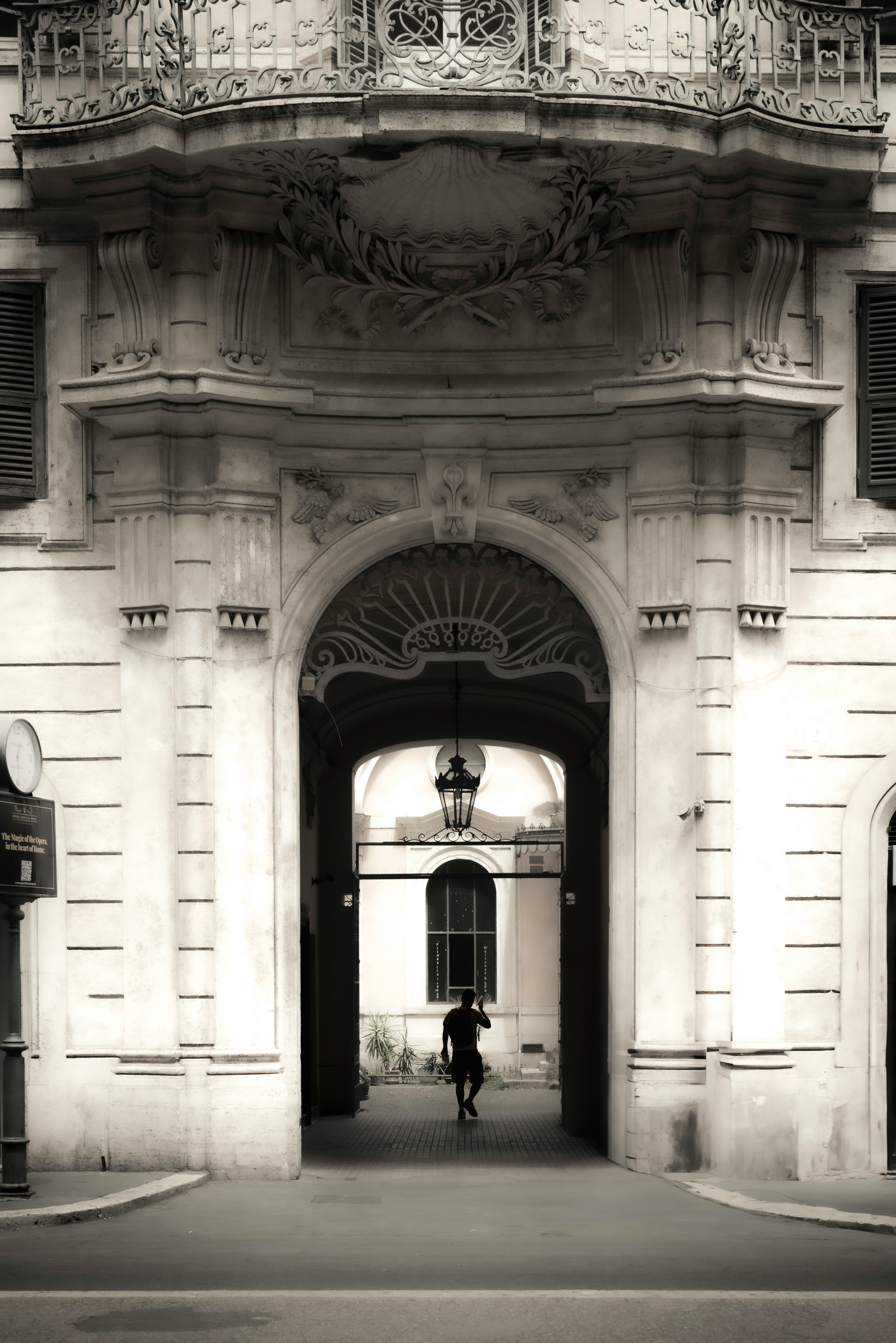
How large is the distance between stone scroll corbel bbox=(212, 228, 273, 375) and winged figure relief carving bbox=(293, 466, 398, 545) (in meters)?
0.98

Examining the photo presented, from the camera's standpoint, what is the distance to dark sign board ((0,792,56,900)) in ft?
40.0

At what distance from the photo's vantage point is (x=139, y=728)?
46.5ft

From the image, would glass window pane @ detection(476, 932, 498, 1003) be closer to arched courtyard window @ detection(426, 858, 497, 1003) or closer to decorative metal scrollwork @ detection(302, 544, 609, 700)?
arched courtyard window @ detection(426, 858, 497, 1003)

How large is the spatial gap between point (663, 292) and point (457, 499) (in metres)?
2.36

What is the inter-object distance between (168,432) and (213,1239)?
6.47 metres

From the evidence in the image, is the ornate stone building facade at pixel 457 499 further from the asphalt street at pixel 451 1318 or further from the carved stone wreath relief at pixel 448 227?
the asphalt street at pixel 451 1318

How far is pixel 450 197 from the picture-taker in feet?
44.8

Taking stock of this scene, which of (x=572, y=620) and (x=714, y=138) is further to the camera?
(x=572, y=620)

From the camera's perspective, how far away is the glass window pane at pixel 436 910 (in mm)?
33094

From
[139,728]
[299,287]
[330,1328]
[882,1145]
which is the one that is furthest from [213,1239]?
[299,287]

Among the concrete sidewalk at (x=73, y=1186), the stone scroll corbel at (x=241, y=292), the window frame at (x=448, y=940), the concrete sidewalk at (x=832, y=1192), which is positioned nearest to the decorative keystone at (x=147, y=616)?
the stone scroll corbel at (x=241, y=292)

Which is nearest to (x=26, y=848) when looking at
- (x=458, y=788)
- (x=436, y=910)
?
(x=458, y=788)

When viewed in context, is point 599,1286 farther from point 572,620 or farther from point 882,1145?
point 572,620

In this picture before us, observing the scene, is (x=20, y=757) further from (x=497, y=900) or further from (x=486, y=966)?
(x=486, y=966)
